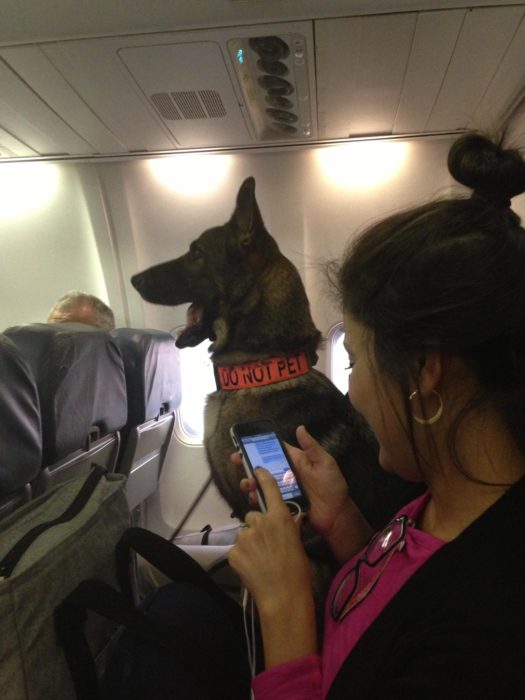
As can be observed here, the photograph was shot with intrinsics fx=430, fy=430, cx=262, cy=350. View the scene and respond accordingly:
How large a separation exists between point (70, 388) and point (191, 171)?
6.81 ft

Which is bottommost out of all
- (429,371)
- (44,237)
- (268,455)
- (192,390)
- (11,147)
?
(192,390)

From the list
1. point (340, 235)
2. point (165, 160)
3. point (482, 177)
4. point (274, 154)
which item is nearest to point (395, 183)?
point (340, 235)

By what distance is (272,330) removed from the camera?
163 cm

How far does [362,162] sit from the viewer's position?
3.04 metres

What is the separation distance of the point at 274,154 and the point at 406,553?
9.51 ft

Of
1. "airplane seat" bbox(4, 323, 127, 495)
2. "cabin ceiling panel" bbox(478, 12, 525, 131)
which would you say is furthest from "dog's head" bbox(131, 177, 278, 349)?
"cabin ceiling panel" bbox(478, 12, 525, 131)

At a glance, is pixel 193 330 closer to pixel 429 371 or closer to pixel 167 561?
pixel 167 561

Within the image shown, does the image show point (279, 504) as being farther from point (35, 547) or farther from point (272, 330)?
point (272, 330)

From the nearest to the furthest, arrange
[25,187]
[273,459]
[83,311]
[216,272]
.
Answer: [273,459] → [216,272] → [83,311] → [25,187]

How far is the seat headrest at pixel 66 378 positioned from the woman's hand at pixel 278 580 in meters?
1.08

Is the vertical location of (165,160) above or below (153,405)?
above

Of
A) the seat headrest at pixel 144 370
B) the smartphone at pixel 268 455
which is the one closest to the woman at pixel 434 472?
the smartphone at pixel 268 455

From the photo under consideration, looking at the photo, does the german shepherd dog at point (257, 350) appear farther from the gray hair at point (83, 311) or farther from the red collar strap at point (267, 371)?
the gray hair at point (83, 311)

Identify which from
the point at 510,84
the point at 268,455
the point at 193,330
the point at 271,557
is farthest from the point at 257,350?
the point at 510,84
